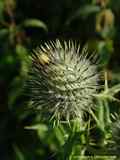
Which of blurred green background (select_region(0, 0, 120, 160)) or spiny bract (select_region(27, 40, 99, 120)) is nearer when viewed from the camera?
spiny bract (select_region(27, 40, 99, 120))

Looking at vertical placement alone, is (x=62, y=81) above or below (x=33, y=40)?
below

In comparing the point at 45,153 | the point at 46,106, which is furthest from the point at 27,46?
the point at 46,106

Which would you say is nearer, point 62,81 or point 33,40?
point 62,81

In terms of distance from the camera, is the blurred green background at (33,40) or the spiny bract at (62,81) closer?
the spiny bract at (62,81)
